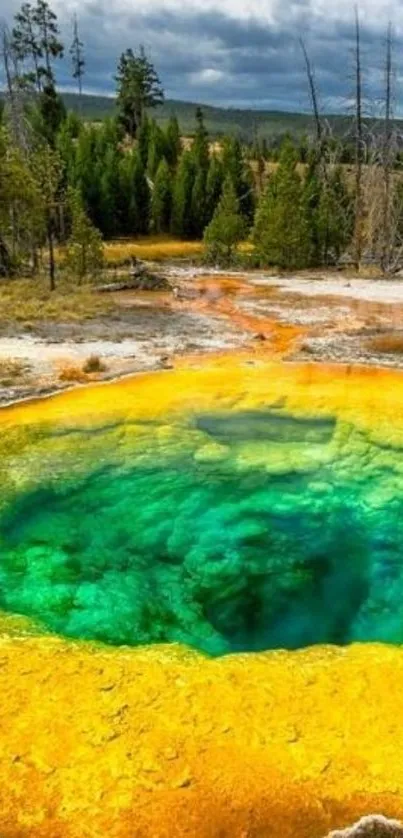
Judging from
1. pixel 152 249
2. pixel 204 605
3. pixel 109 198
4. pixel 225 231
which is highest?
pixel 109 198

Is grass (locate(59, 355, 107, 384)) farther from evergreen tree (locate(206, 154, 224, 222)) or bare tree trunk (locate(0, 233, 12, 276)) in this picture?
evergreen tree (locate(206, 154, 224, 222))

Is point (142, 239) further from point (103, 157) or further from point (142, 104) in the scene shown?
point (142, 104)

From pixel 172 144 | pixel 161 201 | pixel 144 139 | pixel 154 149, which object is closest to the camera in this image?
pixel 161 201

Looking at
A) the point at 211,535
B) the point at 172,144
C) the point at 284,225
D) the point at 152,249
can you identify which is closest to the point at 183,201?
the point at 152,249

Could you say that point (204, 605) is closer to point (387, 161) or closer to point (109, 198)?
point (387, 161)

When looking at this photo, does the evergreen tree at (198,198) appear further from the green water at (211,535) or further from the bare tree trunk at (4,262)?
the green water at (211,535)

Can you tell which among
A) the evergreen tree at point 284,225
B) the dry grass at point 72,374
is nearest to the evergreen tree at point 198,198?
the evergreen tree at point 284,225
